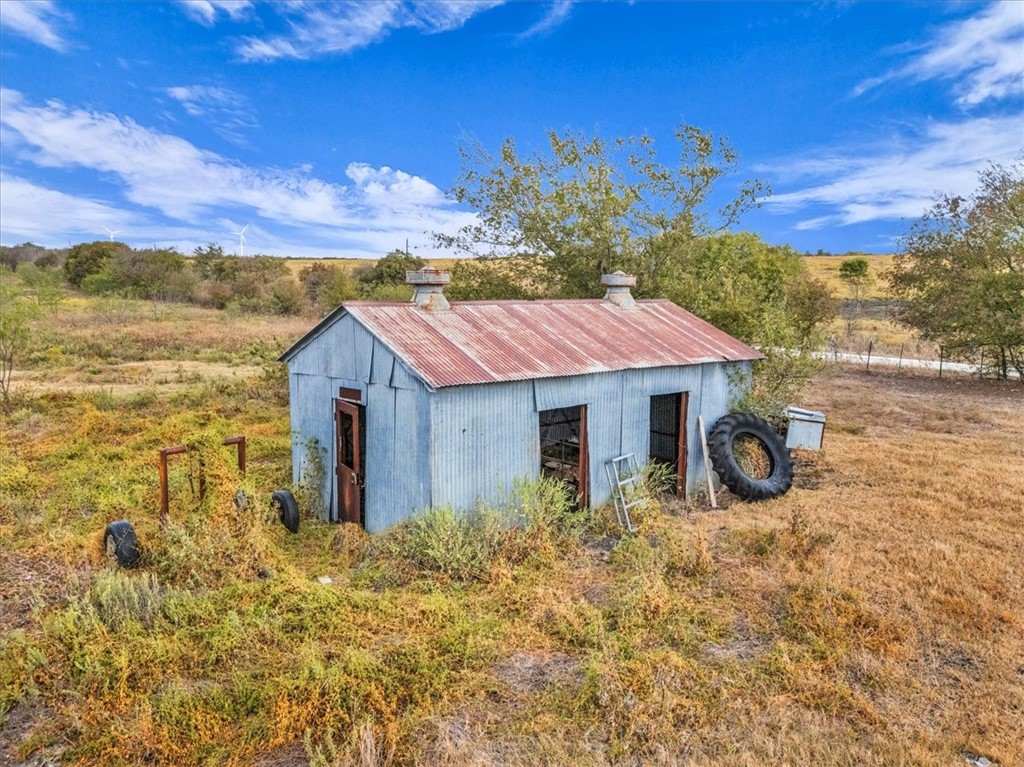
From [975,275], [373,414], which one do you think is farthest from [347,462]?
[975,275]

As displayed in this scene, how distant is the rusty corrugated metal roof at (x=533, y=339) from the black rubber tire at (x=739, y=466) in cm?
114

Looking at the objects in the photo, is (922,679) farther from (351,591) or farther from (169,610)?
(169,610)

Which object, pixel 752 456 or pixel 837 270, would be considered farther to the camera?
pixel 837 270

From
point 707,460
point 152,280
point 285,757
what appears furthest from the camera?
point 152,280

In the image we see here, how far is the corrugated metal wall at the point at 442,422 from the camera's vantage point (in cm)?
758

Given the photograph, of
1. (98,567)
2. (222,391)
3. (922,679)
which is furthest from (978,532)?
(222,391)

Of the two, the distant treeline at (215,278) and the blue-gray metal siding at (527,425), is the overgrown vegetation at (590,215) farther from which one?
the distant treeline at (215,278)

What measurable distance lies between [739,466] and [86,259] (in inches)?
2398

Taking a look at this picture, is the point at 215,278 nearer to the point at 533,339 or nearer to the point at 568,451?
the point at 568,451

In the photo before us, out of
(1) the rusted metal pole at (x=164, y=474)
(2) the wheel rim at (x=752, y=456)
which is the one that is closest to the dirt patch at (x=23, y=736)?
(1) the rusted metal pole at (x=164, y=474)

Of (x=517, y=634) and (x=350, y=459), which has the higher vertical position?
(x=350, y=459)

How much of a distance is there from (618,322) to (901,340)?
31.6 metres

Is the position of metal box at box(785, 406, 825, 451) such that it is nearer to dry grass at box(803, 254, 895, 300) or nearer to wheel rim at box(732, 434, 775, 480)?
wheel rim at box(732, 434, 775, 480)

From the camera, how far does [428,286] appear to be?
9398 mm
